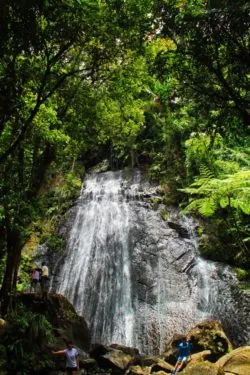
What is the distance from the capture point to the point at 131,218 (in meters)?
22.1

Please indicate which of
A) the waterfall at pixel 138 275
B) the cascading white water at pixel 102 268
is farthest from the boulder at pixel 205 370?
the cascading white water at pixel 102 268

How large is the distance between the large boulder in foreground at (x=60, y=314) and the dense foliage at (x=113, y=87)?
6.03ft

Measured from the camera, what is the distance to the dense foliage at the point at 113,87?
19.5 ft

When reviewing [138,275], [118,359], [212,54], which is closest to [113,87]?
[212,54]

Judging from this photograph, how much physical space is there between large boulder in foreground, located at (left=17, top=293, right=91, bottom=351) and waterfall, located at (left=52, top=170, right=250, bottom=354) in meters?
1.53

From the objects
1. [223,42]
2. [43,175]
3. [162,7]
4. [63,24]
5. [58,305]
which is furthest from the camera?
[58,305]

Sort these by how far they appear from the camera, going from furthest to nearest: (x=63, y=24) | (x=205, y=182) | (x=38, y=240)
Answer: (x=38, y=240)
(x=205, y=182)
(x=63, y=24)

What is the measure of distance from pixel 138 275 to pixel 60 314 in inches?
181

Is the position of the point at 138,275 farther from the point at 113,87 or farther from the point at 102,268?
the point at 113,87

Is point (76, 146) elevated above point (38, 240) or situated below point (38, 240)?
above

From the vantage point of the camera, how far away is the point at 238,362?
31.3ft

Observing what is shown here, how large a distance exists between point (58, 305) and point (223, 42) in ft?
40.2

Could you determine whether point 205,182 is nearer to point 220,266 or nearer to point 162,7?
point 162,7

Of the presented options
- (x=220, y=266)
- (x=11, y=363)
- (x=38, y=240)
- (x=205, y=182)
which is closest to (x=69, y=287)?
(x=38, y=240)
